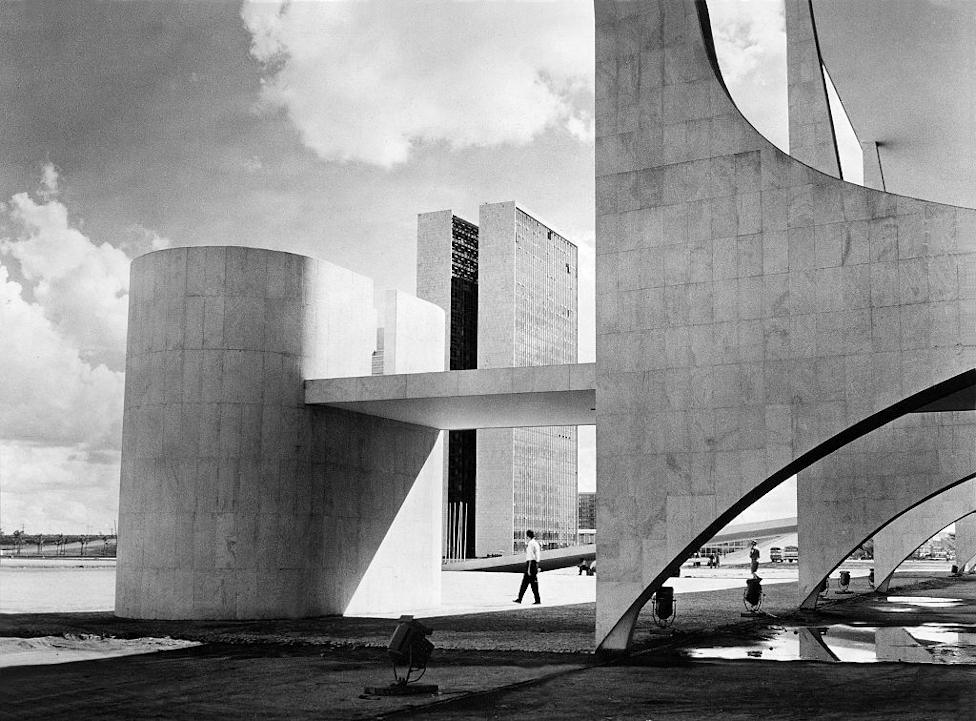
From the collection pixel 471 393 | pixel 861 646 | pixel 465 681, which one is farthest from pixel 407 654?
pixel 861 646

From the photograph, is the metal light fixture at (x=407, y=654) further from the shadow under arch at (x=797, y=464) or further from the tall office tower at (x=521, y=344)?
the tall office tower at (x=521, y=344)

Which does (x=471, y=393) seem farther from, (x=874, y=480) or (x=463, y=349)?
(x=463, y=349)

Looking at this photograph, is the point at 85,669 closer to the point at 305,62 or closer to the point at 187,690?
the point at 187,690

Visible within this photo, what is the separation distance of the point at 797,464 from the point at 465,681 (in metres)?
5.12

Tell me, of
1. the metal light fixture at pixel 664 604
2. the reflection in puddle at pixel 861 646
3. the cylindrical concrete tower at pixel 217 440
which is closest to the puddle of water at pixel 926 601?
the reflection in puddle at pixel 861 646

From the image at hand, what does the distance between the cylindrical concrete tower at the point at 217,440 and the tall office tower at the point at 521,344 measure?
4085 inches

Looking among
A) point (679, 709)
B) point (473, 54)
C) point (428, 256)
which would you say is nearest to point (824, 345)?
point (679, 709)

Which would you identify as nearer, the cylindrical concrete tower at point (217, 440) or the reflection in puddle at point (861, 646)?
the reflection in puddle at point (861, 646)

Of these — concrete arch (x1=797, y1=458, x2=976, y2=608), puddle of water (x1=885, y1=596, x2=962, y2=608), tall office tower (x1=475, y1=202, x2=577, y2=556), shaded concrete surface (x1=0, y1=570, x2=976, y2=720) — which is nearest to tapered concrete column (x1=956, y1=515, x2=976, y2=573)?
puddle of water (x1=885, y1=596, x2=962, y2=608)

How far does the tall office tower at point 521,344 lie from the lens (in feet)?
436

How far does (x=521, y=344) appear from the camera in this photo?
137m

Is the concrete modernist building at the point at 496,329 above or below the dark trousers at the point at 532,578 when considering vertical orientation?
above

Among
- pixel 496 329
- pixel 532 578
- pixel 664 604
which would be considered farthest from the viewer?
pixel 496 329

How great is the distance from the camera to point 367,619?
19781mm
